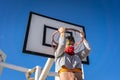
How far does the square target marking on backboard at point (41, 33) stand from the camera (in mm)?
3412

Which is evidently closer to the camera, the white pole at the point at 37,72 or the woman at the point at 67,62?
the woman at the point at 67,62

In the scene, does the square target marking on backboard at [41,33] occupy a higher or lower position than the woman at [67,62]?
higher

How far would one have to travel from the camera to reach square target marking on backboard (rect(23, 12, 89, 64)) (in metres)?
3.41

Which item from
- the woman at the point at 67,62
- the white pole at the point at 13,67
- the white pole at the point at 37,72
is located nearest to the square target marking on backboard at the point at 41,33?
the woman at the point at 67,62

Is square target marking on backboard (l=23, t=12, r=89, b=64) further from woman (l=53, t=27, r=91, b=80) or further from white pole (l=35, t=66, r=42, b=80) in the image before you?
white pole (l=35, t=66, r=42, b=80)

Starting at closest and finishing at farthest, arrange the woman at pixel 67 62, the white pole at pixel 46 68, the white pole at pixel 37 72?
the woman at pixel 67 62
the white pole at pixel 46 68
the white pole at pixel 37 72

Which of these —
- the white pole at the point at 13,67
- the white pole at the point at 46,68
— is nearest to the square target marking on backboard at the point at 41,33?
the white pole at the point at 46,68

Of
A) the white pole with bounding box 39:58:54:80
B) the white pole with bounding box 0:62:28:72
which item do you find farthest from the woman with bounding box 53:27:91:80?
the white pole with bounding box 0:62:28:72

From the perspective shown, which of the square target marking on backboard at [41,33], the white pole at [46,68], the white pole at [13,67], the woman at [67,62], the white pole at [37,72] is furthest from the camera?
the white pole at [37,72]

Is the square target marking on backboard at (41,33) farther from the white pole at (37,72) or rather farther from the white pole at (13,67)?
the white pole at (37,72)

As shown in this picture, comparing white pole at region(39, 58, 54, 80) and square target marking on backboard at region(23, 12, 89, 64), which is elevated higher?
square target marking on backboard at region(23, 12, 89, 64)

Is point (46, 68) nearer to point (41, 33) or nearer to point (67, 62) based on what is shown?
point (41, 33)

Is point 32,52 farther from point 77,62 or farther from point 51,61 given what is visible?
point 77,62

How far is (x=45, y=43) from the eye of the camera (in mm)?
3535
